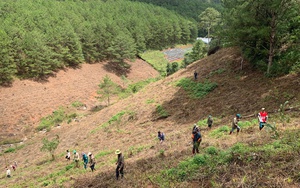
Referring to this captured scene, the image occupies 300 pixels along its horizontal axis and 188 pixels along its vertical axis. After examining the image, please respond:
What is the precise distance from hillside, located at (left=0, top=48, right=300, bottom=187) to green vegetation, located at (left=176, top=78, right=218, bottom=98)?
64 centimetres

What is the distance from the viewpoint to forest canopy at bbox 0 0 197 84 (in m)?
45.0

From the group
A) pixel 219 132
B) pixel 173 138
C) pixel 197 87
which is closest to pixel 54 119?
pixel 197 87

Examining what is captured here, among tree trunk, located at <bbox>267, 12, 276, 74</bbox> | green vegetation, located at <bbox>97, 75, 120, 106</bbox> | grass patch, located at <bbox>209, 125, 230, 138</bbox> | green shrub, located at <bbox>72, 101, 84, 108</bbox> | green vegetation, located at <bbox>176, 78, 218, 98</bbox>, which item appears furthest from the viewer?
green shrub, located at <bbox>72, 101, 84, 108</bbox>

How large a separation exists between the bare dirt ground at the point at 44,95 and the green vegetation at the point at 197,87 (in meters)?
24.8

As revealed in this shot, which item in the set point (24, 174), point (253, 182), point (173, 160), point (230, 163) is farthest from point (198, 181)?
point (24, 174)

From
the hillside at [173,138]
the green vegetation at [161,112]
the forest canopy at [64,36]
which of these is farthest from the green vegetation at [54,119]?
the green vegetation at [161,112]

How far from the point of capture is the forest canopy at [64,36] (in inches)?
1773

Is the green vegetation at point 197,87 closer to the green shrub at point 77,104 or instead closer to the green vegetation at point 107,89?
the green vegetation at point 107,89

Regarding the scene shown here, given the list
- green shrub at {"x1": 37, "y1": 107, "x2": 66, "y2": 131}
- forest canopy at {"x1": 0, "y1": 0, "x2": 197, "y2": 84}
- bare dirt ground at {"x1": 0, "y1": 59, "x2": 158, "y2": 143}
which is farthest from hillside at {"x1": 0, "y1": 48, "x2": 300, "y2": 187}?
forest canopy at {"x1": 0, "y1": 0, "x2": 197, "y2": 84}

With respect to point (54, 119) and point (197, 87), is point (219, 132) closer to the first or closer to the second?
point (197, 87)

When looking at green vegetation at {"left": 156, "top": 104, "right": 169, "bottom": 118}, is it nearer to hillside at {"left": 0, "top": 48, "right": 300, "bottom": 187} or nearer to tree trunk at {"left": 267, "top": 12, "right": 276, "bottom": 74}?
hillside at {"left": 0, "top": 48, "right": 300, "bottom": 187}

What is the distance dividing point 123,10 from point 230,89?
305 feet

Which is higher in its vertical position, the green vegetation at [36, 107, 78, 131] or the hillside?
the hillside

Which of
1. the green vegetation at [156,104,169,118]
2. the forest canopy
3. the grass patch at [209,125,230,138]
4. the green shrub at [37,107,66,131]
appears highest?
the forest canopy
